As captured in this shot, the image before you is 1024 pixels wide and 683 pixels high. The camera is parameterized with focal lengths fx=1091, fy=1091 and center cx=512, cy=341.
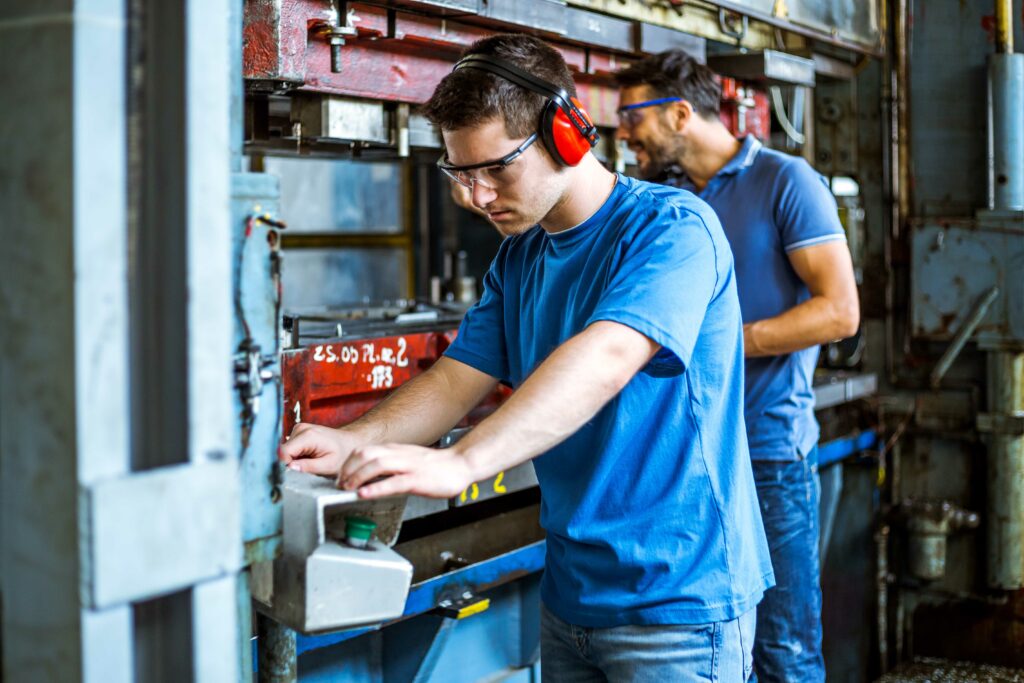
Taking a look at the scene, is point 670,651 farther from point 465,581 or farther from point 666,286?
point 465,581

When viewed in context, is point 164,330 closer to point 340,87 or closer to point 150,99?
point 150,99

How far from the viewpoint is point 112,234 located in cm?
82

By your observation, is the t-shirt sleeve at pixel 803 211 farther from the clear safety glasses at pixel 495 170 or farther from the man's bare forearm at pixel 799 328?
the clear safety glasses at pixel 495 170

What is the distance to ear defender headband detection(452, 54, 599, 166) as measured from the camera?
4.36ft

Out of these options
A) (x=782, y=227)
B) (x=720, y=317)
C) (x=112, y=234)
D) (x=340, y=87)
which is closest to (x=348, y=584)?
(x=112, y=234)

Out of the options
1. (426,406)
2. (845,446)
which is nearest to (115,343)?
(426,406)

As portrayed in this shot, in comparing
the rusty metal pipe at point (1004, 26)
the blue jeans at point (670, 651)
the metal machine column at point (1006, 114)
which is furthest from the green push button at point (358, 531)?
the rusty metal pipe at point (1004, 26)

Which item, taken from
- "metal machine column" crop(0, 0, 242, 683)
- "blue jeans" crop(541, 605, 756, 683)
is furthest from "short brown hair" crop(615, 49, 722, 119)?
"metal machine column" crop(0, 0, 242, 683)

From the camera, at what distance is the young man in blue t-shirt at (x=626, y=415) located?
1312mm

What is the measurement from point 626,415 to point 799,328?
96 centimetres

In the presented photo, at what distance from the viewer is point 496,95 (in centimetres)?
133

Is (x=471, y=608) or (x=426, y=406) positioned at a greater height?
(x=426, y=406)

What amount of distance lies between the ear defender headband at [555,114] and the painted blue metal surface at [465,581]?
825mm

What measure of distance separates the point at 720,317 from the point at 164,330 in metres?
0.72
